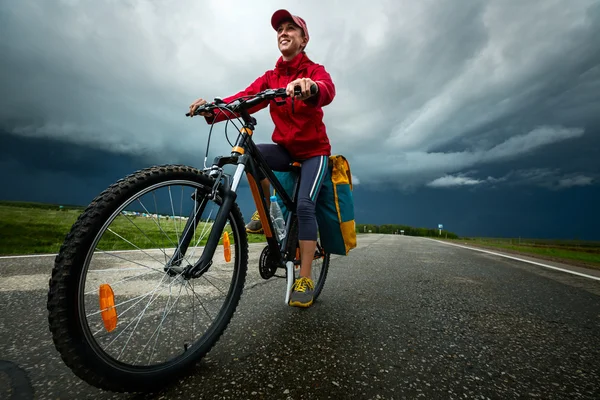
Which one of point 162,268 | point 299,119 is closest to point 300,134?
point 299,119

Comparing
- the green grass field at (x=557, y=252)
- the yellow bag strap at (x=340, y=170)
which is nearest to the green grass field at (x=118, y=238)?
the yellow bag strap at (x=340, y=170)

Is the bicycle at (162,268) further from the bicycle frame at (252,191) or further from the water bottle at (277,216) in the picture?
the water bottle at (277,216)

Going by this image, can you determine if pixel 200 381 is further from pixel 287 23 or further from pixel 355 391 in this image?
pixel 287 23

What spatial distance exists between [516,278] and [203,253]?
187 inches

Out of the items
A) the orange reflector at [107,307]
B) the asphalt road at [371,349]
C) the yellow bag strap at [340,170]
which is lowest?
the asphalt road at [371,349]

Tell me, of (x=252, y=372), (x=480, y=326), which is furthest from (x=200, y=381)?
(x=480, y=326)

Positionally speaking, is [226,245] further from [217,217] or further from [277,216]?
[277,216]

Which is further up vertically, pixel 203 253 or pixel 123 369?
pixel 203 253

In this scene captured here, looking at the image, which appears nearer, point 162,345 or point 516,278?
point 162,345

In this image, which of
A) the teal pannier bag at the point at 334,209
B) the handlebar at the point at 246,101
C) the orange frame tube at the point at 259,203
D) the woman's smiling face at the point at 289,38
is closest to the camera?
the handlebar at the point at 246,101

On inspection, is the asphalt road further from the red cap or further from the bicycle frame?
the red cap

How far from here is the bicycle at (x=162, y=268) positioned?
37.7 inches

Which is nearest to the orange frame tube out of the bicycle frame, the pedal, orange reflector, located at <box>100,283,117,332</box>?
the bicycle frame

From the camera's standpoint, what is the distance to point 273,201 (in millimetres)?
2559
